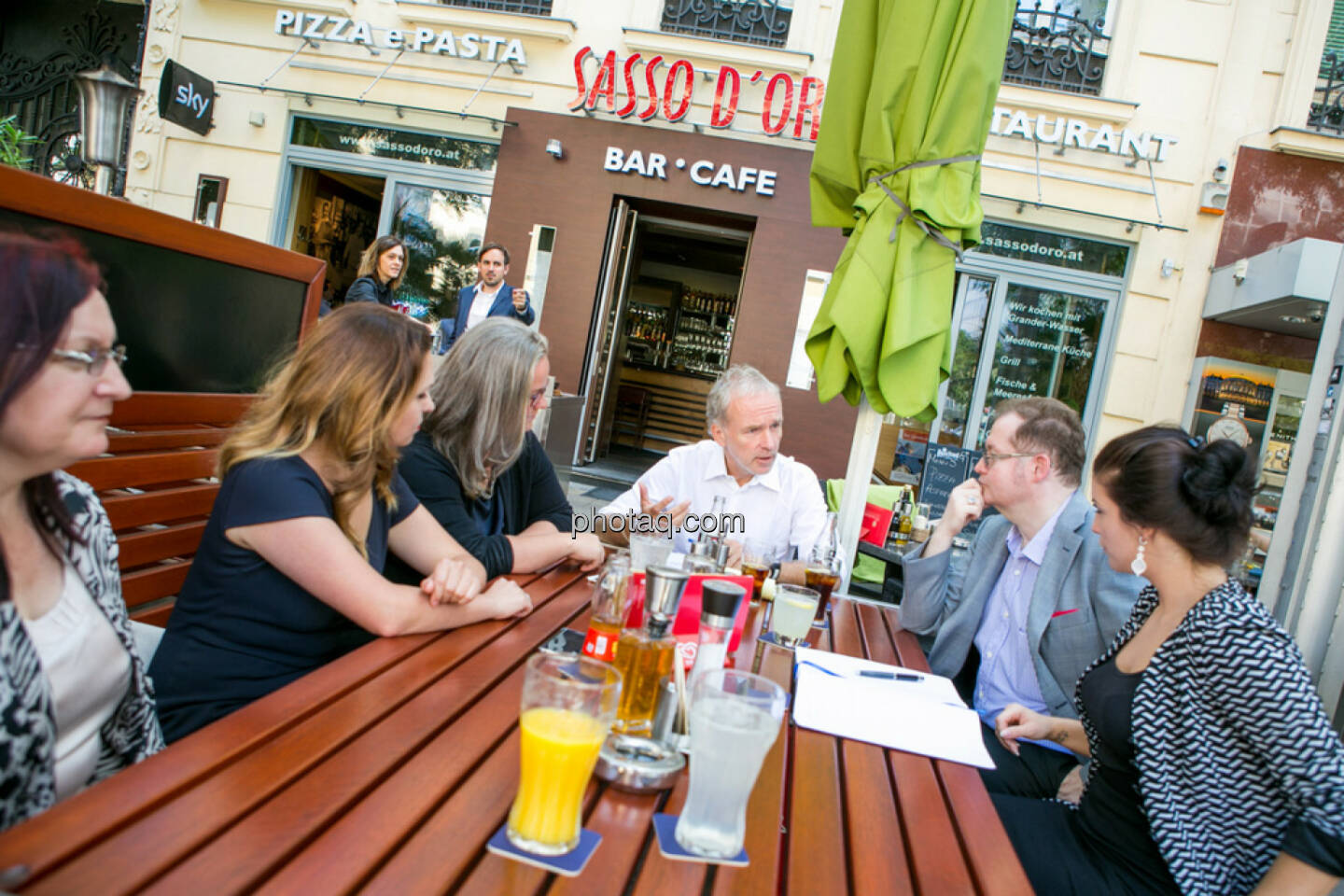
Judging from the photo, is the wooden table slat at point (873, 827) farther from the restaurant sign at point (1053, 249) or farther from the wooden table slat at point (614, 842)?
the restaurant sign at point (1053, 249)

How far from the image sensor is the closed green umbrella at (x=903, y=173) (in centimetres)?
237

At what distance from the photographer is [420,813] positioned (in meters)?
0.89

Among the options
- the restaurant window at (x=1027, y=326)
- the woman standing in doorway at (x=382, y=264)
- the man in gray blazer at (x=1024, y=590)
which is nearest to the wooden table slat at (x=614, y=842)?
the man in gray blazer at (x=1024, y=590)

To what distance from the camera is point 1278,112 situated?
615 cm

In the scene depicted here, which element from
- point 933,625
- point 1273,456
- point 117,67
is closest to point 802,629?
point 933,625

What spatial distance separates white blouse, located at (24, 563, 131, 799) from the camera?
1064mm

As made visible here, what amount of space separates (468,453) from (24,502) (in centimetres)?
108

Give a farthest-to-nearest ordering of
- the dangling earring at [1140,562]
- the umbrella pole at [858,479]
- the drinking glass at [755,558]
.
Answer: the umbrella pole at [858,479], the drinking glass at [755,558], the dangling earring at [1140,562]

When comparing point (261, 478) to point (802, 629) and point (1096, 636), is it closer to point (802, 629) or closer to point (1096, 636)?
point (802, 629)

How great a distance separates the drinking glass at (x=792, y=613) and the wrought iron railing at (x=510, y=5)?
681cm

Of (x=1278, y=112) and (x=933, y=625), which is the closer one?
(x=933, y=625)

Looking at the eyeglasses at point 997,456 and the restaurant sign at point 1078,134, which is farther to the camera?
the restaurant sign at point 1078,134

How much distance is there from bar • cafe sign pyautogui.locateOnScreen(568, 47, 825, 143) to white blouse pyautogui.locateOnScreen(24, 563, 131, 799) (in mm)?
6318
